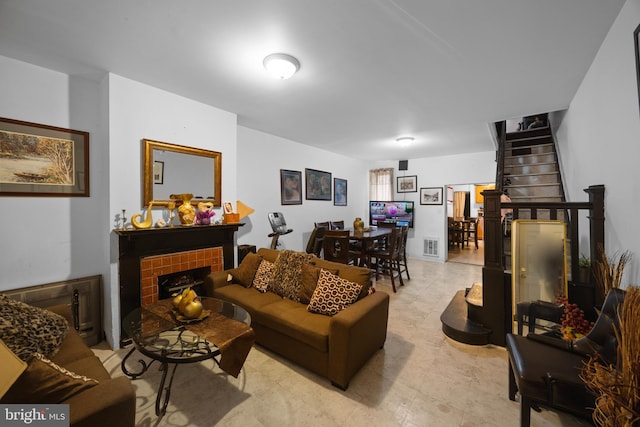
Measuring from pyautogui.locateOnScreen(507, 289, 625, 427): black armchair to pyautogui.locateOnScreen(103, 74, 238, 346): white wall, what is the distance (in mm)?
3239

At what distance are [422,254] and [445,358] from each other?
174 inches

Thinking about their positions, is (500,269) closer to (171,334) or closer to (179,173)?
(171,334)

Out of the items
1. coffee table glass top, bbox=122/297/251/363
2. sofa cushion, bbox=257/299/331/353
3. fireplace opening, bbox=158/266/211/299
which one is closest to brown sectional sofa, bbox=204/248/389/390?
sofa cushion, bbox=257/299/331/353

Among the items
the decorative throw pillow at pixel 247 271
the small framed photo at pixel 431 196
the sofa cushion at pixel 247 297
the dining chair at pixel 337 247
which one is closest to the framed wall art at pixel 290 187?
the dining chair at pixel 337 247

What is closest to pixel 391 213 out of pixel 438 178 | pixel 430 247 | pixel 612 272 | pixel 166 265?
pixel 430 247

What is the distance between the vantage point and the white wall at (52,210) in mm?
2176

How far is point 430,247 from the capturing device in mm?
6316

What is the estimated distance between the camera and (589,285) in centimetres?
210

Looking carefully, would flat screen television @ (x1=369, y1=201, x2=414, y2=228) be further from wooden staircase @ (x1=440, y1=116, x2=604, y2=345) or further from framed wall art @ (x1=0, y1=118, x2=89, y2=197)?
framed wall art @ (x1=0, y1=118, x2=89, y2=197)

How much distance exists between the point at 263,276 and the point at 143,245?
4.02 feet

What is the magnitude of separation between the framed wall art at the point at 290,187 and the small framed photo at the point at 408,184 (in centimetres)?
303

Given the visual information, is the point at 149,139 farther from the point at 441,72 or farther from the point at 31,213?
the point at 441,72

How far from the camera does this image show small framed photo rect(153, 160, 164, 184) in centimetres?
270

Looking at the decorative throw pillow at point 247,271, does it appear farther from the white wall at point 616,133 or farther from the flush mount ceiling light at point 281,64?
the white wall at point 616,133
